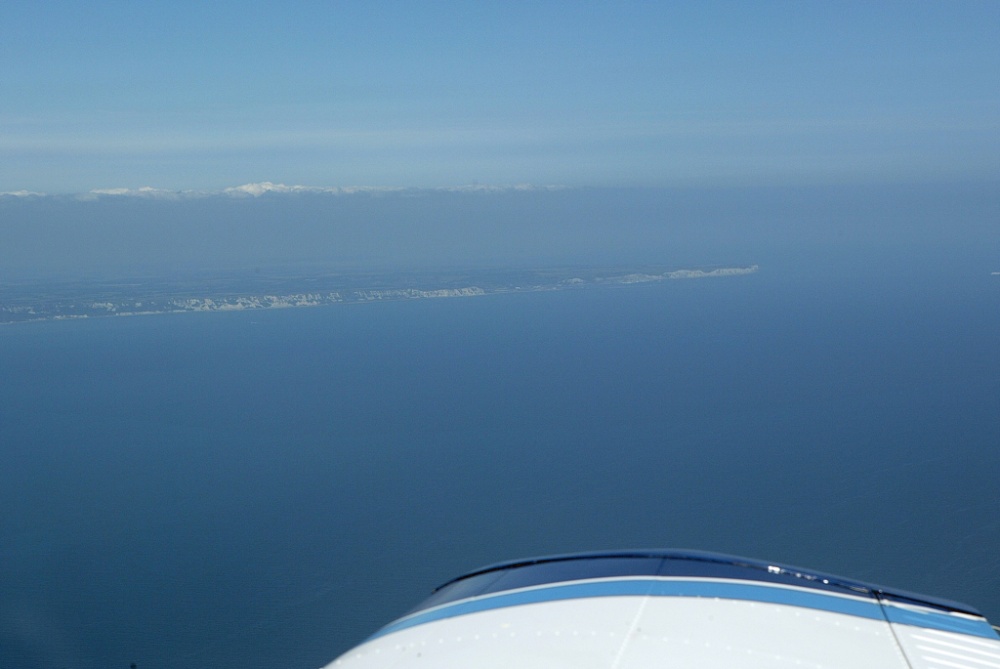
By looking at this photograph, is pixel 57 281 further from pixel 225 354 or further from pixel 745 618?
pixel 745 618

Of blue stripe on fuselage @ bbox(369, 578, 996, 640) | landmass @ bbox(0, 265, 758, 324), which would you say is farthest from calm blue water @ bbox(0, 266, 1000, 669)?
blue stripe on fuselage @ bbox(369, 578, 996, 640)

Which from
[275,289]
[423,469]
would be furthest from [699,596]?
[275,289]

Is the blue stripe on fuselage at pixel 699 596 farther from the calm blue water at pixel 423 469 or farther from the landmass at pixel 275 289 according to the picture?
the landmass at pixel 275 289

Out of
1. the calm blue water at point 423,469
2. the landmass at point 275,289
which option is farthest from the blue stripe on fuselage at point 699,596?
the landmass at point 275,289

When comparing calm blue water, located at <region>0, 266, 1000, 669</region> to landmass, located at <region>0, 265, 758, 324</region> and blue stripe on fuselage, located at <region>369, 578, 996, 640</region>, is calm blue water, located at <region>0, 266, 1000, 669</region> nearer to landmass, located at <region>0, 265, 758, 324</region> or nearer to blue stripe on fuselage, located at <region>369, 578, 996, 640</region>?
landmass, located at <region>0, 265, 758, 324</region>

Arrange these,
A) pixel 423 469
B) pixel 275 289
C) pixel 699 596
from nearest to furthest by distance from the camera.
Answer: pixel 699 596
pixel 423 469
pixel 275 289

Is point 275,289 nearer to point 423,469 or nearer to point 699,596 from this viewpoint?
point 423,469
